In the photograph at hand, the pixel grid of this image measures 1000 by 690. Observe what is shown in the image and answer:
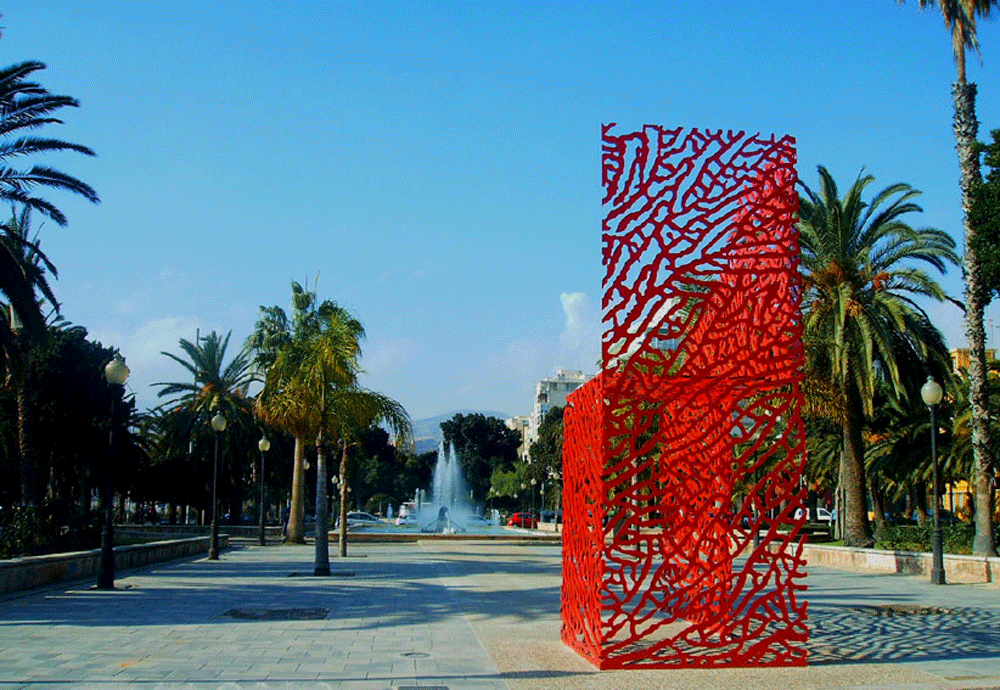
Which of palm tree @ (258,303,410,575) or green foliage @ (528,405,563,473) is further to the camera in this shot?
green foliage @ (528,405,563,473)

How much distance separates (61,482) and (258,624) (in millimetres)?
33526

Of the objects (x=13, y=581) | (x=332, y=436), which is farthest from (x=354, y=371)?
(x=13, y=581)

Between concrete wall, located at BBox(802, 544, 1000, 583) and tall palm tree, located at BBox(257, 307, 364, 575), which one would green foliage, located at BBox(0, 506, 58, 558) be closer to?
tall palm tree, located at BBox(257, 307, 364, 575)

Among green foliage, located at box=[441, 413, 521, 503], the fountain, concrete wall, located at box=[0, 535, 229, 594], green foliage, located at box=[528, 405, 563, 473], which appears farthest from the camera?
green foliage, located at box=[441, 413, 521, 503]

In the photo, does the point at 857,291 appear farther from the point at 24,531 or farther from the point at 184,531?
the point at 184,531

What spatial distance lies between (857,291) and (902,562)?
23.7ft

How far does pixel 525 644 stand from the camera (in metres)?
11.3

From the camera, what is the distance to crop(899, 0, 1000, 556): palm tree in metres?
22.1

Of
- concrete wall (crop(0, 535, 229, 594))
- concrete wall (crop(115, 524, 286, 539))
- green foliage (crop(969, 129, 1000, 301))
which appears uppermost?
green foliage (crop(969, 129, 1000, 301))

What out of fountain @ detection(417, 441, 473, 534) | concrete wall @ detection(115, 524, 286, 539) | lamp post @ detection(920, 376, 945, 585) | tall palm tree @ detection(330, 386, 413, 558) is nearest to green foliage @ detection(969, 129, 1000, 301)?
lamp post @ detection(920, 376, 945, 585)

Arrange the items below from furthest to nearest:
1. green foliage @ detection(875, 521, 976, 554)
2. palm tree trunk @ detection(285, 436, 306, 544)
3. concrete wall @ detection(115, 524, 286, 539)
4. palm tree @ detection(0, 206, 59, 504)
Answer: concrete wall @ detection(115, 524, 286, 539) < palm tree trunk @ detection(285, 436, 306, 544) < green foliage @ detection(875, 521, 976, 554) < palm tree @ detection(0, 206, 59, 504)

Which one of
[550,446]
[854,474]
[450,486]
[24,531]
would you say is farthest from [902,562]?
[450,486]

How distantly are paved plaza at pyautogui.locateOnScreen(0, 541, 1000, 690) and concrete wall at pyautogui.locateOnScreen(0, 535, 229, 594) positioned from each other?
1.42ft

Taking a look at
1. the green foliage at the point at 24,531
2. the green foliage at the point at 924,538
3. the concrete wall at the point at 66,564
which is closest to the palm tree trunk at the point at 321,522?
the concrete wall at the point at 66,564
